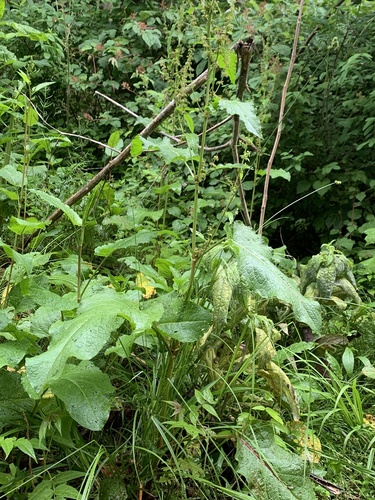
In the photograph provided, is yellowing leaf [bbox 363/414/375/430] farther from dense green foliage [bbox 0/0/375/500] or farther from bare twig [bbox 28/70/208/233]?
bare twig [bbox 28/70/208/233]

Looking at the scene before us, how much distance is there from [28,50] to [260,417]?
Result: 4241 mm

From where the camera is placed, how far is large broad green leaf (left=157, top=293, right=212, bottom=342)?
1.04 m

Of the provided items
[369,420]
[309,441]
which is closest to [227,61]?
[309,441]

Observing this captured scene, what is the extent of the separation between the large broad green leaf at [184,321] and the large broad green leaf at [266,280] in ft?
0.37

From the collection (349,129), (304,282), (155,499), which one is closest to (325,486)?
(155,499)

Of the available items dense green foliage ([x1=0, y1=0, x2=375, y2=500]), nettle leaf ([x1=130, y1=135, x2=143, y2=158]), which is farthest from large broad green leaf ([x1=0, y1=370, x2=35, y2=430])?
nettle leaf ([x1=130, y1=135, x2=143, y2=158])

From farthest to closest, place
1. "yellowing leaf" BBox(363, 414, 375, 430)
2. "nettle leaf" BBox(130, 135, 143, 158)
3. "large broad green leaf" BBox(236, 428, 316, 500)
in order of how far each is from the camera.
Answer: "yellowing leaf" BBox(363, 414, 375, 430), "nettle leaf" BBox(130, 135, 143, 158), "large broad green leaf" BBox(236, 428, 316, 500)

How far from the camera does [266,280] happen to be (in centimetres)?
104

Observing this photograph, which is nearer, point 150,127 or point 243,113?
point 243,113

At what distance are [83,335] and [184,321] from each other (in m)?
0.27

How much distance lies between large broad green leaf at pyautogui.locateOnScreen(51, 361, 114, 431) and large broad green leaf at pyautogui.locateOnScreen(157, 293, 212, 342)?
0.54 ft

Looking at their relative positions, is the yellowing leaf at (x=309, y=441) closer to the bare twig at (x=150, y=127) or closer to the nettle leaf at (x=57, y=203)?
the nettle leaf at (x=57, y=203)

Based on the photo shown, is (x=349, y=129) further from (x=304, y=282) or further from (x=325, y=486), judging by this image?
(x=325, y=486)

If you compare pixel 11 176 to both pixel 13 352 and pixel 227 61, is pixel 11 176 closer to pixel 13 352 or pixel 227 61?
pixel 13 352
